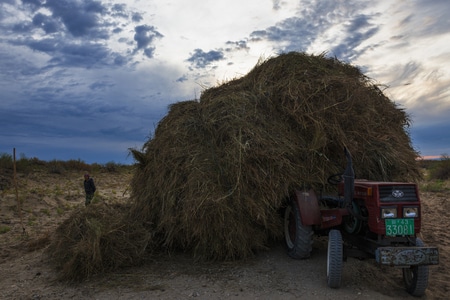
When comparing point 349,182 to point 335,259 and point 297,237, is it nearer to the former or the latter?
point 335,259

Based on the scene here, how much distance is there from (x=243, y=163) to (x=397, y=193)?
236 centimetres

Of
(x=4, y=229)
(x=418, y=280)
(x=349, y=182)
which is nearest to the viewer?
(x=418, y=280)

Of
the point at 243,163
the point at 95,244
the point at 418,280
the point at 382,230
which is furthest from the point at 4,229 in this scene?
the point at 418,280

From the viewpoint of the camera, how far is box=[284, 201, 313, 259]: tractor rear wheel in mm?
6105

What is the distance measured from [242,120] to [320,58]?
2.96 metres

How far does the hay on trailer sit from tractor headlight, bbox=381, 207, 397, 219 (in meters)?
4.00

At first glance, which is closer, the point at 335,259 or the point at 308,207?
the point at 335,259

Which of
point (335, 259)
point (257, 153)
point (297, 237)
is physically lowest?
point (335, 259)

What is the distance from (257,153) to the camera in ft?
20.6

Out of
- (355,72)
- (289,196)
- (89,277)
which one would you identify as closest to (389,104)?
(355,72)

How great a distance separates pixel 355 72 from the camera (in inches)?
343

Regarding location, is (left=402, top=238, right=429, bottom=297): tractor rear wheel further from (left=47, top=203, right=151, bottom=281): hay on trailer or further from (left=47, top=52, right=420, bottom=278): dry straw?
(left=47, top=203, right=151, bottom=281): hay on trailer

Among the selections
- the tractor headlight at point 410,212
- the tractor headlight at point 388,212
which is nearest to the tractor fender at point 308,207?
the tractor headlight at point 388,212

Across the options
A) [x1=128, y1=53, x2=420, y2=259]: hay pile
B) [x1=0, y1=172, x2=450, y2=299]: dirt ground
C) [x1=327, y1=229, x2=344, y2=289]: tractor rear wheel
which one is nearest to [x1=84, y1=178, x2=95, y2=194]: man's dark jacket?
[x1=0, y1=172, x2=450, y2=299]: dirt ground
